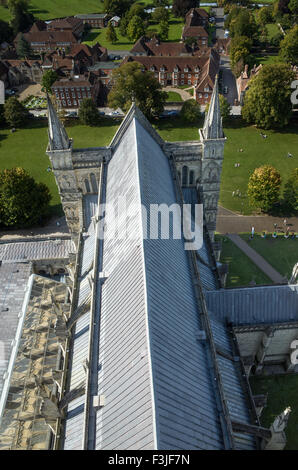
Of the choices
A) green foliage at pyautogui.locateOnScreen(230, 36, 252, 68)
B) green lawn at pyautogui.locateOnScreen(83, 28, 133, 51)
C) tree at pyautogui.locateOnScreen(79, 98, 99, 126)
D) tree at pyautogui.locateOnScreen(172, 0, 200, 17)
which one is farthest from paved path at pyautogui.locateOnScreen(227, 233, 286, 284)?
tree at pyautogui.locateOnScreen(172, 0, 200, 17)

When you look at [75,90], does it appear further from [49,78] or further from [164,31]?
[164,31]

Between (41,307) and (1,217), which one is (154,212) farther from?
(1,217)

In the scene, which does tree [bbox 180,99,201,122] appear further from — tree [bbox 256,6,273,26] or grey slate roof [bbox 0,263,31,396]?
tree [bbox 256,6,273,26]

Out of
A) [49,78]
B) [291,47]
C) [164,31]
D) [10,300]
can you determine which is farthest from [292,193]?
[164,31]

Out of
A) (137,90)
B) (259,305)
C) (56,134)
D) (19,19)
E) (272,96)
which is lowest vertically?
(259,305)

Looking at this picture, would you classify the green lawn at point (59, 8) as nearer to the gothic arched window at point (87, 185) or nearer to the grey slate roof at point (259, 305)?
the gothic arched window at point (87, 185)
